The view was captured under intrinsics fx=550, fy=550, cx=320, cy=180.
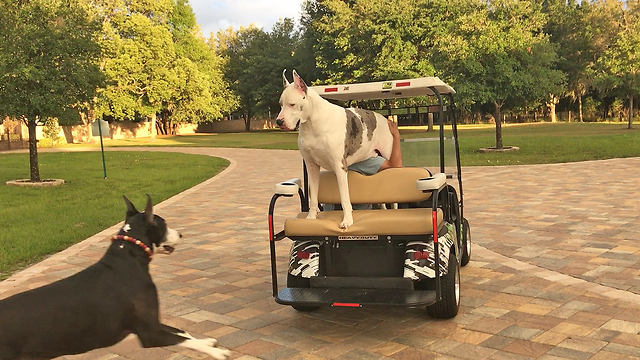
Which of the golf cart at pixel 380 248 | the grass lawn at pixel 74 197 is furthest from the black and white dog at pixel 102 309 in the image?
the grass lawn at pixel 74 197

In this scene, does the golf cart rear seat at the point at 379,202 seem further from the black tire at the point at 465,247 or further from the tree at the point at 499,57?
the tree at the point at 499,57

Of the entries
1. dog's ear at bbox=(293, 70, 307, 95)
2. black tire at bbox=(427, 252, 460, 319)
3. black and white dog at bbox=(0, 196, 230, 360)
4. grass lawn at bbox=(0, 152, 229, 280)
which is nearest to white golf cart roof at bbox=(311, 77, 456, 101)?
dog's ear at bbox=(293, 70, 307, 95)

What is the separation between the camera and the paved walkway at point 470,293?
422 centimetres

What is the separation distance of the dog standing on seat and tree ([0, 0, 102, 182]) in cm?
1254

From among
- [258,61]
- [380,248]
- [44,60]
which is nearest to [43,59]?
[44,60]

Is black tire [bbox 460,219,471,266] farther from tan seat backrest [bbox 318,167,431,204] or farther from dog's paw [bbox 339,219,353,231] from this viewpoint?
dog's paw [bbox 339,219,353,231]

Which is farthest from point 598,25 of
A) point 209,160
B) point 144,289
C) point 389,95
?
point 144,289

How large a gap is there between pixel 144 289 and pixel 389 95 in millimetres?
3482

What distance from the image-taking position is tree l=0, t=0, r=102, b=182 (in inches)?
579

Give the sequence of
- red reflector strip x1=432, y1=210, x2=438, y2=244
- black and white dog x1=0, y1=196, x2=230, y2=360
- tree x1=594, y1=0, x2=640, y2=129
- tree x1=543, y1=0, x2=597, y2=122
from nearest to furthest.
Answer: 1. black and white dog x1=0, y1=196, x2=230, y2=360
2. red reflector strip x1=432, y1=210, x2=438, y2=244
3. tree x1=594, y1=0, x2=640, y2=129
4. tree x1=543, y1=0, x2=597, y2=122

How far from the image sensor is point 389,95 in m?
5.96

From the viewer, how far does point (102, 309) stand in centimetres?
330

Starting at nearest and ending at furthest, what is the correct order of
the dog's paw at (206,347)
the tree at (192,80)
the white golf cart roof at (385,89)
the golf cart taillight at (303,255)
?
the dog's paw at (206,347) < the golf cart taillight at (303,255) < the white golf cart roof at (385,89) < the tree at (192,80)

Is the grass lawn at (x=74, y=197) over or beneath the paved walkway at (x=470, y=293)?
over
